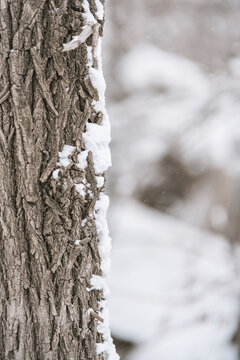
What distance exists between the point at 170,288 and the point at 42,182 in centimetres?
367

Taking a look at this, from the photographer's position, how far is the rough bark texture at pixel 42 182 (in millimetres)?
1165

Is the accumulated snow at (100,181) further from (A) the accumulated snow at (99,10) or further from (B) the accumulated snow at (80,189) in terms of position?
(A) the accumulated snow at (99,10)

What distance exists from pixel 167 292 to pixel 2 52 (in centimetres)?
384

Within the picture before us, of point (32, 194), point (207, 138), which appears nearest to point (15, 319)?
point (32, 194)

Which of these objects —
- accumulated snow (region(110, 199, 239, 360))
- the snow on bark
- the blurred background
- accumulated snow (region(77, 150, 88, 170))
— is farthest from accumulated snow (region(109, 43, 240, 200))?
accumulated snow (region(77, 150, 88, 170))

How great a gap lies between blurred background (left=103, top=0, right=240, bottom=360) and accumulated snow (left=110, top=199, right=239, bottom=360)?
0.04 feet

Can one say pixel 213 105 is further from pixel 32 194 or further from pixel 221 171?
pixel 32 194

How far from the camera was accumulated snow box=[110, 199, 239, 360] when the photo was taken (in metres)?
4.24

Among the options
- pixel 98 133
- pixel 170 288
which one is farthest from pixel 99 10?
pixel 170 288

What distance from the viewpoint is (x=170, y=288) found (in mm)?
4590

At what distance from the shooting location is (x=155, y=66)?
218 inches

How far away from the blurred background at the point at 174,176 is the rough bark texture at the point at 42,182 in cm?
307

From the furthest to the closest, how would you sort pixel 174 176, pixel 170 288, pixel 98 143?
pixel 174 176, pixel 170 288, pixel 98 143

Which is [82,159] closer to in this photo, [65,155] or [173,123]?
[65,155]
